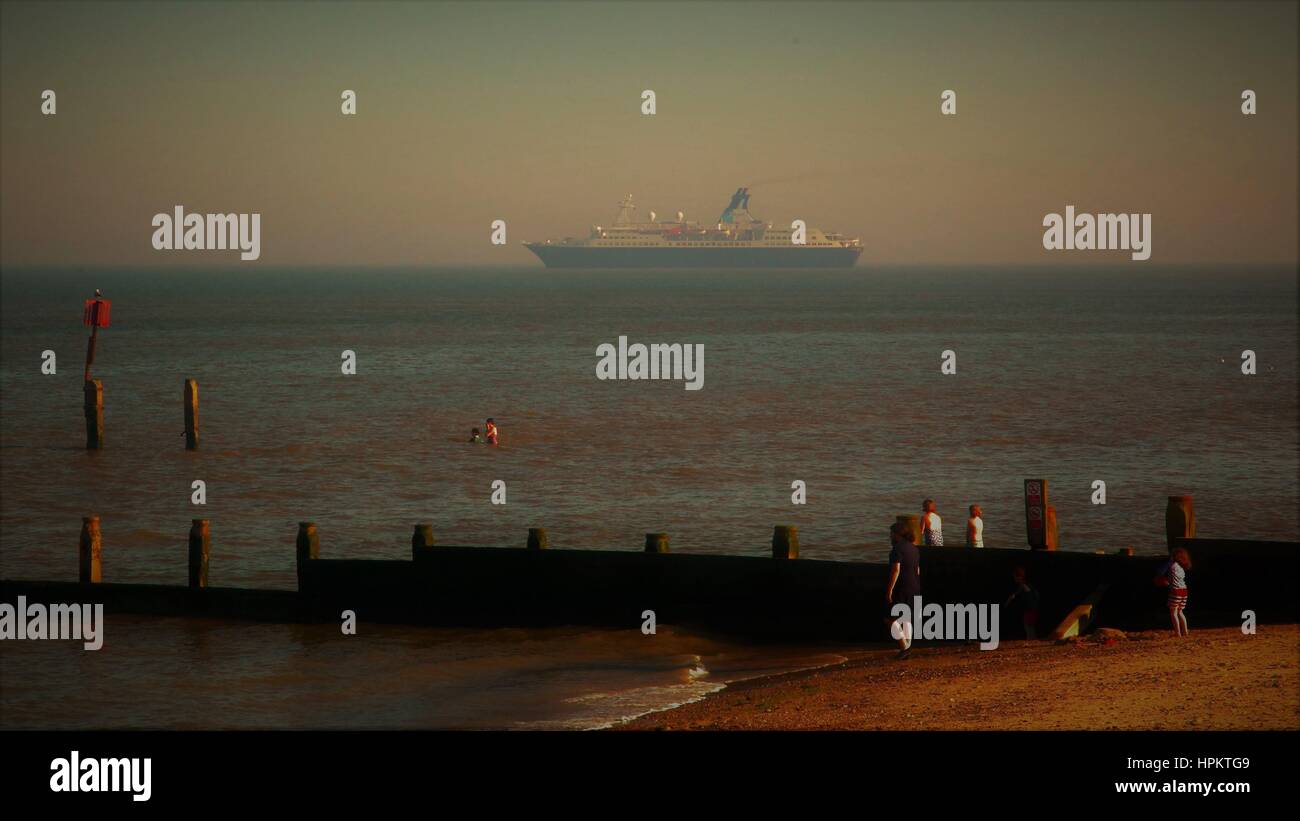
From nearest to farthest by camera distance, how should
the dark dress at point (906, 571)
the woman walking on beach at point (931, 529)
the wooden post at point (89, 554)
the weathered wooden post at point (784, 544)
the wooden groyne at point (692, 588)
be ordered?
the dark dress at point (906, 571), the wooden groyne at point (692, 588), the woman walking on beach at point (931, 529), the weathered wooden post at point (784, 544), the wooden post at point (89, 554)

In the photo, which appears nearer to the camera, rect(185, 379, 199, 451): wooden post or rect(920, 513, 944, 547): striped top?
rect(920, 513, 944, 547): striped top

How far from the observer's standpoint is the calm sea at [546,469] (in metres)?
18.6

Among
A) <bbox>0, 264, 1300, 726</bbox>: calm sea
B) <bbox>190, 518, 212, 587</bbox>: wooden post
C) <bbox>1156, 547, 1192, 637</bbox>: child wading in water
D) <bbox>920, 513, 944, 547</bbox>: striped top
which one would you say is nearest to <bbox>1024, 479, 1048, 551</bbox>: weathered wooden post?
<bbox>920, 513, 944, 547</bbox>: striped top

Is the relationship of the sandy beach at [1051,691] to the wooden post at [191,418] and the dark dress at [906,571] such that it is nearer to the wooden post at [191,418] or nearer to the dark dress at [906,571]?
the dark dress at [906,571]

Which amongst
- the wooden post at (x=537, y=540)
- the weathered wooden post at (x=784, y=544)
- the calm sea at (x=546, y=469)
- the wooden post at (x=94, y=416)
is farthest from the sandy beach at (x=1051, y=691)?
the wooden post at (x=94, y=416)

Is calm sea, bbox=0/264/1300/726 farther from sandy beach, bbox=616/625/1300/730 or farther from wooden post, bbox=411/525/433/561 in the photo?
sandy beach, bbox=616/625/1300/730

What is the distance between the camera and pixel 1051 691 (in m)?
13.8

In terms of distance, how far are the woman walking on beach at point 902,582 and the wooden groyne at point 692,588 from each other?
1.17 meters

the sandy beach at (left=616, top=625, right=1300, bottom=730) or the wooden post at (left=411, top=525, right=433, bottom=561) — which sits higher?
the wooden post at (left=411, top=525, right=433, bottom=561)

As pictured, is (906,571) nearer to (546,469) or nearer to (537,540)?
(537,540)

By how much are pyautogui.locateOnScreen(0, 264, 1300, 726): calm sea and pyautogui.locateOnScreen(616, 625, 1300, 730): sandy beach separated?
2022 mm

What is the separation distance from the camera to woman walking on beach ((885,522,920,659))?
16.5m

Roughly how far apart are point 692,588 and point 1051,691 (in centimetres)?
660

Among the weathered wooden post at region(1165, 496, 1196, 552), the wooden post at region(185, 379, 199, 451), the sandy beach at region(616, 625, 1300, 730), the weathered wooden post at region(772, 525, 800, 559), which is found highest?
the wooden post at region(185, 379, 199, 451)
